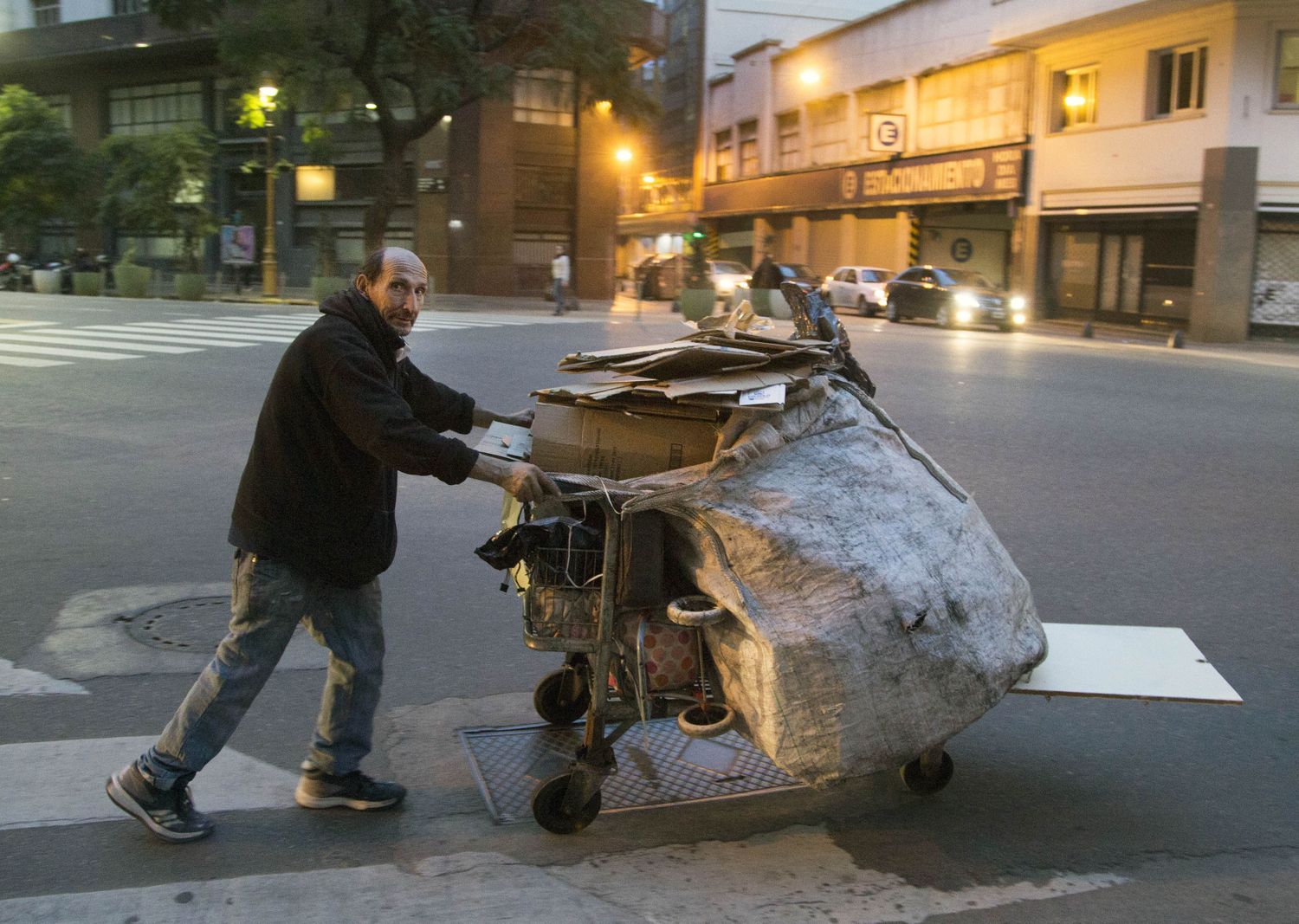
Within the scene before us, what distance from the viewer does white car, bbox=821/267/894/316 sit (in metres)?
33.5

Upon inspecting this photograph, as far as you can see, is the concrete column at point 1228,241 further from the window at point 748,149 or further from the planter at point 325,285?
the window at point 748,149

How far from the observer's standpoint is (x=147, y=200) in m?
35.1

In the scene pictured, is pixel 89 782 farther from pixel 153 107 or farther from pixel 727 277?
pixel 153 107

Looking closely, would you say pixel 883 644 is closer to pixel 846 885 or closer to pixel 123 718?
pixel 846 885

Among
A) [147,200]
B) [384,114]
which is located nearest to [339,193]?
[147,200]

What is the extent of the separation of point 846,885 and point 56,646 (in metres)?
3.66

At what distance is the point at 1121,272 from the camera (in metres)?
31.1

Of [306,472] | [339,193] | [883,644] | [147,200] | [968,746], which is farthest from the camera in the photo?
[339,193]

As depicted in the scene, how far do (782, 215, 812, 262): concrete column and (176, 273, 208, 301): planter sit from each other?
23.0 metres

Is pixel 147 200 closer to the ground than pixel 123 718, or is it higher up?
higher up

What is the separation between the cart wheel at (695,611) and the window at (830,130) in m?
42.5

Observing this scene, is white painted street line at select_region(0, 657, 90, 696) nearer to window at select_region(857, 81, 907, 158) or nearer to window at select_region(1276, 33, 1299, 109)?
window at select_region(1276, 33, 1299, 109)

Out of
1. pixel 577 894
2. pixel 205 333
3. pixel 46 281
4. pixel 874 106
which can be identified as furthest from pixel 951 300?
pixel 577 894

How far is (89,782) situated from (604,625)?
1.81m
